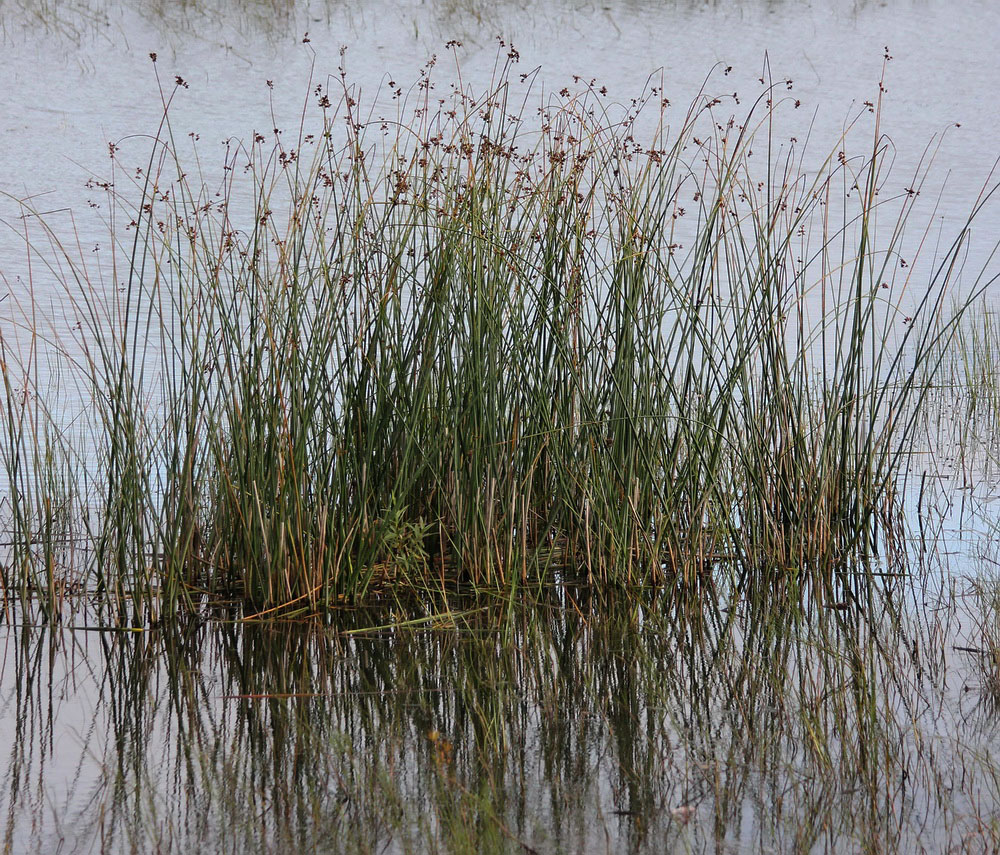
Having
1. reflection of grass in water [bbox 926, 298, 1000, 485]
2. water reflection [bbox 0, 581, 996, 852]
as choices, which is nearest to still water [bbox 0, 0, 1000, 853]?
water reflection [bbox 0, 581, 996, 852]

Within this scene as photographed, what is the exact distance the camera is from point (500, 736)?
5.33 ft

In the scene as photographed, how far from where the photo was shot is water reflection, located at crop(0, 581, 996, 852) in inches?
53.3

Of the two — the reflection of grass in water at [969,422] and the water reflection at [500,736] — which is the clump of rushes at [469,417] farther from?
the reflection of grass in water at [969,422]

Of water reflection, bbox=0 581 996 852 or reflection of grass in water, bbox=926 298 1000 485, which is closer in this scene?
Answer: water reflection, bbox=0 581 996 852

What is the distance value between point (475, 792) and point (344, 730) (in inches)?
11.2

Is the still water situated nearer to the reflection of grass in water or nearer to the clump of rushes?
the clump of rushes

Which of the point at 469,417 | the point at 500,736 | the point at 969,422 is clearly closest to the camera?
the point at 500,736

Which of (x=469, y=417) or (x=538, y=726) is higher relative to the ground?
(x=469, y=417)

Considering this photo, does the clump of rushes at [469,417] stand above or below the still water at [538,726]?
above

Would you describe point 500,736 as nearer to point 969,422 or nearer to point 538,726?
point 538,726

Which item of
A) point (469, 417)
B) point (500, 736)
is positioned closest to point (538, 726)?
point (500, 736)

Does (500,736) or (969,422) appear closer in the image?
(500,736)

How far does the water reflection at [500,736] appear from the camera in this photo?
1.35m

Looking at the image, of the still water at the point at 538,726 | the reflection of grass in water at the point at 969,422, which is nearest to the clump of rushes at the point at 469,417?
the still water at the point at 538,726
